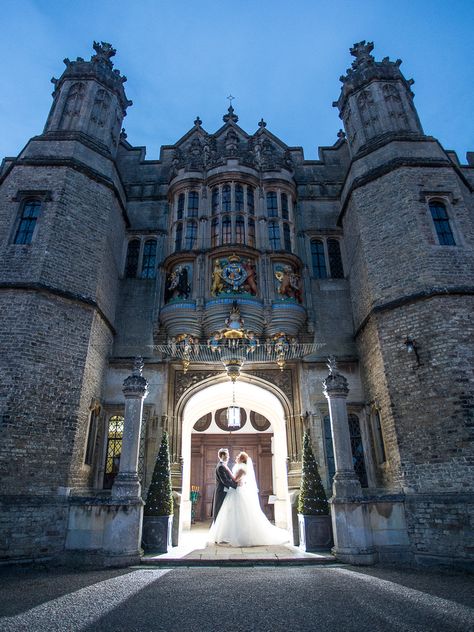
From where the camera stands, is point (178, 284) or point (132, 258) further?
point (132, 258)

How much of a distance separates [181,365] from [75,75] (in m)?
12.7

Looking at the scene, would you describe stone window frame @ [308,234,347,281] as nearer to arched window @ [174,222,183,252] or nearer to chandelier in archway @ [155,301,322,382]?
chandelier in archway @ [155,301,322,382]

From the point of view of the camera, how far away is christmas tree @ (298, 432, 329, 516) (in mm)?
10000

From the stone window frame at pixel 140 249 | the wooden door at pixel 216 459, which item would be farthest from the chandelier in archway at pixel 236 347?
the wooden door at pixel 216 459

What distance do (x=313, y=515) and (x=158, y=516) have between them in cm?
394

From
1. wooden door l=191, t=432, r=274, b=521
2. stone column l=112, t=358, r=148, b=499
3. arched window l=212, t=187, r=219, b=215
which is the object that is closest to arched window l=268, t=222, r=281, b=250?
arched window l=212, t=187, r=219, b=215

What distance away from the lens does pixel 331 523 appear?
9.93 metres

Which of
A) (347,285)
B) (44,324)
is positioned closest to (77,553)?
(44,324)

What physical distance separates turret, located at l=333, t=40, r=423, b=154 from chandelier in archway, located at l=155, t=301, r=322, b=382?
27.2 ft

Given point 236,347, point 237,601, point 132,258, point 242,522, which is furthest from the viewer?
point 132,258

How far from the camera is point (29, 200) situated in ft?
42.1

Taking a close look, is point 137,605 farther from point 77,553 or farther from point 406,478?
point 406,478

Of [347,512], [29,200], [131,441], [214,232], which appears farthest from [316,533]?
[29,200]

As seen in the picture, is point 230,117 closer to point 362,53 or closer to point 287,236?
point 362,53
